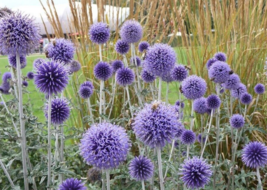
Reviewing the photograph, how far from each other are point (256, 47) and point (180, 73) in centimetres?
165

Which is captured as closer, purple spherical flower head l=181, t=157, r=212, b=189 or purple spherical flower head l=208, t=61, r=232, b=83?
purple spherical flower head l=181, t=157, r=212, b=189

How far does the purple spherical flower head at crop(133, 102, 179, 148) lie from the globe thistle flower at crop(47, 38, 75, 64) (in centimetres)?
107

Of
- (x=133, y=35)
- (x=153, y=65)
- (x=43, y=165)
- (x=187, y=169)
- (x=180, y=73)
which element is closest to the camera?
(x=187, y=169)

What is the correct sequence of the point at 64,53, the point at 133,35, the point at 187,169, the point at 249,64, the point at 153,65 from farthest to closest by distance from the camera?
the point at 249,64, the point at 133,35, the point at 64,53, the point at 153,65, the point at 187,169

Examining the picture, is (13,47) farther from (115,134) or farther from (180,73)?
(180,73)

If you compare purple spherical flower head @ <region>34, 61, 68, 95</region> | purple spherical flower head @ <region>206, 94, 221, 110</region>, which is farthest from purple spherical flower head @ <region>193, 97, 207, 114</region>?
purple spherical flower head @ <region>34, 61, 68, 95</region>

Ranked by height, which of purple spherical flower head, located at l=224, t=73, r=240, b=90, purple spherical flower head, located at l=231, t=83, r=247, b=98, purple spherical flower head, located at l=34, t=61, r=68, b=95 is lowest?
purple spherical flower head, located at l=231, t=83, r=247, b=98

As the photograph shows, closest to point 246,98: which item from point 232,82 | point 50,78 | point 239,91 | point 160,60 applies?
point 239,91

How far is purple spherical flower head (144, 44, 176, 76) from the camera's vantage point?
6.96 feet

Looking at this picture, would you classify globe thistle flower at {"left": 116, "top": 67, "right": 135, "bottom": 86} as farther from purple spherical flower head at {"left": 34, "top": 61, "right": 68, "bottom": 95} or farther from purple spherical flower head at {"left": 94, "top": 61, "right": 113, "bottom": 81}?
purple spherical flower head at {"left": 34, "top": 61, "right": 68, "bottom": 95}

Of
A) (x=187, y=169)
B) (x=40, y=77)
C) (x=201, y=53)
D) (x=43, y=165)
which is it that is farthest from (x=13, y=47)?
(x=201, y=53)

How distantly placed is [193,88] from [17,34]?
1.36m

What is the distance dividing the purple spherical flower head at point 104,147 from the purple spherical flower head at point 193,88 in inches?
39.9

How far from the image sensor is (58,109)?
78.6 inches
